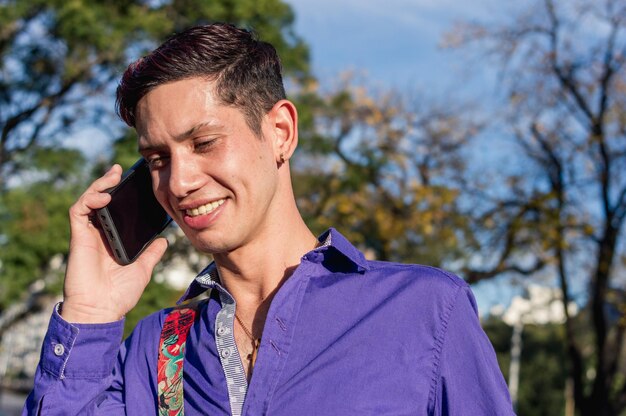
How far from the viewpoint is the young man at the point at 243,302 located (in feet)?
5.94

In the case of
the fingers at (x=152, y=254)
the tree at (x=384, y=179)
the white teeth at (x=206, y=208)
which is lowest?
the tree at (x=384, y=179)

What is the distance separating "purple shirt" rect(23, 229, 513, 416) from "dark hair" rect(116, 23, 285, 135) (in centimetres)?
39

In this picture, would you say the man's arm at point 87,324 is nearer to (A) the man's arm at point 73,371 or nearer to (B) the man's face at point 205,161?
(A) the man's arm at point 73,371

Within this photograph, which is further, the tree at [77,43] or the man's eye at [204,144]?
the tree at [77,43]

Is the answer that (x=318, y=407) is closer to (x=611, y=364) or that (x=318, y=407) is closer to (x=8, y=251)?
(x=8, y=251)

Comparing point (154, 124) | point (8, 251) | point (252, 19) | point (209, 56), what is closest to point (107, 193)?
point (154, 124)

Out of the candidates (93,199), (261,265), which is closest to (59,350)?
(93,199)

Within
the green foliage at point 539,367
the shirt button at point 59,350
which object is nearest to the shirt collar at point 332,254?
the shirt button at point 59,350

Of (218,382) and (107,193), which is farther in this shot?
(107,193)

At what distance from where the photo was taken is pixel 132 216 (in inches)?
90.2

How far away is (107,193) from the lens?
222 centimetres

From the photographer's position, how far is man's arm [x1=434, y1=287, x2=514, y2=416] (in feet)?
5.84

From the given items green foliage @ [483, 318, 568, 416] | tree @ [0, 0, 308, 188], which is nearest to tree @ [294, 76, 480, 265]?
tree @ [0, 0, 308, 188]

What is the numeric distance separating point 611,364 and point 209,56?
14.3 meters
